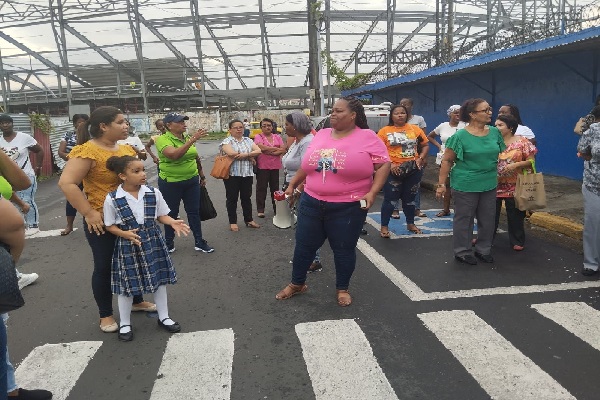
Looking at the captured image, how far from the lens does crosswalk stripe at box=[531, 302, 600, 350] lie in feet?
11.6

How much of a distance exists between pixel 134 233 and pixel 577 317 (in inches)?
142

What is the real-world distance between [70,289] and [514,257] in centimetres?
494

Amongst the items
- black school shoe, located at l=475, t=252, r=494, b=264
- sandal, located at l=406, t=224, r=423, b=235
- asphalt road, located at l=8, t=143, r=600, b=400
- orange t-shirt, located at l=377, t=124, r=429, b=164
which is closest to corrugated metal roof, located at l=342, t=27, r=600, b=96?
orange t-shirt, located at l=377, t=124, r=429, b=164

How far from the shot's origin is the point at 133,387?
308cm

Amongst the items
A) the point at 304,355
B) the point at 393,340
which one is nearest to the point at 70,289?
the point at 304,355

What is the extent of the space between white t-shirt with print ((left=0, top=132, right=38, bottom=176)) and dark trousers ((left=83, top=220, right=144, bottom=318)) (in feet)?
→ 11.8

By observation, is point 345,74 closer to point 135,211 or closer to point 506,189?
point 506,189

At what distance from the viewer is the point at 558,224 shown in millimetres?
6180

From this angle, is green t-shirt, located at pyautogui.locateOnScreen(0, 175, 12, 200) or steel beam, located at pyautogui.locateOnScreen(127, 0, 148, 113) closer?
green t-shirt, located at pyautogui.locateOnScreen(0, 175, 12, 200)

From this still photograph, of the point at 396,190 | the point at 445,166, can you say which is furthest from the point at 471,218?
the point at 396,190

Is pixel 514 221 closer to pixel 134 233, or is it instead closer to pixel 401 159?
pixel 401 159

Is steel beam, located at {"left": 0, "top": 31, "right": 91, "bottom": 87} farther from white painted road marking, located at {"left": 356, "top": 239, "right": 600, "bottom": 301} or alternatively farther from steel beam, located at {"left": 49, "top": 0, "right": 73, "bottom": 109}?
white painted road marking, located at {"left": 356, "top": 239, "right": 600, "bottom": 301}

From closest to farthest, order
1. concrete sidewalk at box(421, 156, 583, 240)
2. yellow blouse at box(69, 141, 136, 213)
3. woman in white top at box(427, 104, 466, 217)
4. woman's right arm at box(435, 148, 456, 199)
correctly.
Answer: yellow blouse at box(69, 141, 136, 213) → woman's right arm at box(435, 148, 456, 199) → concrete sidewalk at box(421, 156, 583, 240) → woman in white top at box(427, 104, 466, 217)

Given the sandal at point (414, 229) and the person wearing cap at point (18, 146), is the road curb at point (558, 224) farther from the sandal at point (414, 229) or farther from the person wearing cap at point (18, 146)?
the person wearing cap at point (18, 146)
